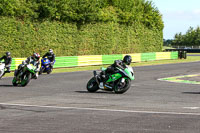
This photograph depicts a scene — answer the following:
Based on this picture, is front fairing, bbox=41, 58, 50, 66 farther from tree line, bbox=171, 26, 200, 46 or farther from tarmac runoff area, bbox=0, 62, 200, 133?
tree line, bbox=171, 26, 200, 46

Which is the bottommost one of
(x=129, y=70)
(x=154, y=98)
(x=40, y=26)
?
(x=154, y=98)

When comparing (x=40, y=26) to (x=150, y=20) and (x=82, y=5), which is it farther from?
(x=150, y=20)

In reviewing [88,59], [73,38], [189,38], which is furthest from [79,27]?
[189,38]

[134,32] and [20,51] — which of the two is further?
[134,32]

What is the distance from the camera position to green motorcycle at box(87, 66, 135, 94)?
44.7ft

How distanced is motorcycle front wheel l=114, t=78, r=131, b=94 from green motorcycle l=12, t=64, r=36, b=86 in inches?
161

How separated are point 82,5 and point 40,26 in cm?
627

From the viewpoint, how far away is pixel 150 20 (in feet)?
165

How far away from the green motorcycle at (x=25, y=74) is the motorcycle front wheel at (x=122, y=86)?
13.4ft

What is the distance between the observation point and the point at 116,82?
14.0 m

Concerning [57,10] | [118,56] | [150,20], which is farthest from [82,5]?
[150,20]

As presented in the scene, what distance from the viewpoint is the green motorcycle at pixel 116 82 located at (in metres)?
13.6

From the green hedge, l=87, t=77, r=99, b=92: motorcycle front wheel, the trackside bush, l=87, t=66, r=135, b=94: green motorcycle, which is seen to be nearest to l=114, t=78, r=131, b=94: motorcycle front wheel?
l=87, t=66, r=135, b=94: green motorcycle

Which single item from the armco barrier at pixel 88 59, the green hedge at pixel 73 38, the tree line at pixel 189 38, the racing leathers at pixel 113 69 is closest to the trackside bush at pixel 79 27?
the green hedge at pixel 73 38
